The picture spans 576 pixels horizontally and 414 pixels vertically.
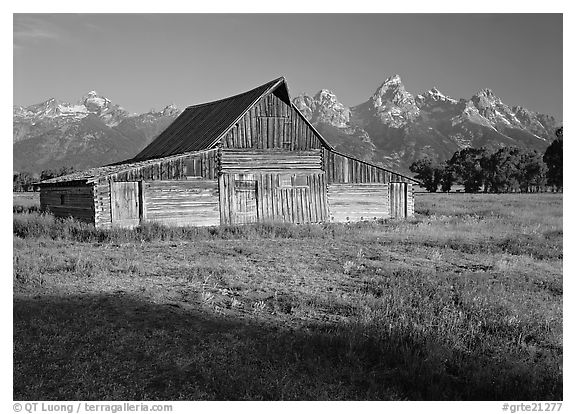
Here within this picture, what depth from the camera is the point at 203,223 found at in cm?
2341

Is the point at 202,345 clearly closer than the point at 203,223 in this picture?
Yes

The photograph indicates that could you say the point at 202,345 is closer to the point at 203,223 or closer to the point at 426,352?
the point at 426,352

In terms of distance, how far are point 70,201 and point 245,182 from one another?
8.16 m

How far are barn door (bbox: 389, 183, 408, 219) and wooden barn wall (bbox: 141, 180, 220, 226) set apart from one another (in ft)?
31.7

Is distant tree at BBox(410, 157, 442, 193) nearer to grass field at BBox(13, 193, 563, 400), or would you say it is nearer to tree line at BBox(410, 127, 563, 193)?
tree line at BBox(410, 127, 563, 193)

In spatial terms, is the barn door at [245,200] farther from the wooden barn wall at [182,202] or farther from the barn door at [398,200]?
the barn door at [398,200]

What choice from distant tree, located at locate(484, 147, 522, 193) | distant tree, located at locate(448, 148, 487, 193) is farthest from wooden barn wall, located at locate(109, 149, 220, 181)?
distant tree, located at locate(448, 148, 487, 193)

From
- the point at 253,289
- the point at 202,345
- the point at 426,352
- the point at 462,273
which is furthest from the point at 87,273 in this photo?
the point at 462,273

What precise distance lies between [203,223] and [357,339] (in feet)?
54.9

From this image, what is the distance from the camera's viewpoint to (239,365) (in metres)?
6.62

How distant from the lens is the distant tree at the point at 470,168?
7394 centimetres

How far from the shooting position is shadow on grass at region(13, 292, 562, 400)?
6113mm

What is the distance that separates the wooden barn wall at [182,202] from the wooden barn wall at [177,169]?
278 millimetres

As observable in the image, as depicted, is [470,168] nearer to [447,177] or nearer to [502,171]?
[447,177]
